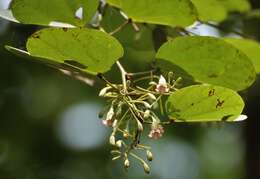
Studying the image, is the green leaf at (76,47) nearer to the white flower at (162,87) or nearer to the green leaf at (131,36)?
the white flower at (162,87)

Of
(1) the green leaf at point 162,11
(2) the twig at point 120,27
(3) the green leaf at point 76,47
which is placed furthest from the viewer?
(2) the twig at point 120,27

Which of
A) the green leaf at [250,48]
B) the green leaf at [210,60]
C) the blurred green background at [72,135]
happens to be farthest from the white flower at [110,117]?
the blurred green background at [72,135]

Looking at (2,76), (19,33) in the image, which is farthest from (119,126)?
(2,76)

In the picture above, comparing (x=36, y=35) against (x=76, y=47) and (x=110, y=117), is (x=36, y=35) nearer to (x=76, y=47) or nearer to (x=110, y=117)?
(x=76, y=47)

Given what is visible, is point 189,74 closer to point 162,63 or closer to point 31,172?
point 162,63

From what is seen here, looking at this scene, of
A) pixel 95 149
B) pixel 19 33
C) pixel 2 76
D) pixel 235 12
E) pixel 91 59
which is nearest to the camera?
pixel 91 59

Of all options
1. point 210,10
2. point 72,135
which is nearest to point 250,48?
point 210,10

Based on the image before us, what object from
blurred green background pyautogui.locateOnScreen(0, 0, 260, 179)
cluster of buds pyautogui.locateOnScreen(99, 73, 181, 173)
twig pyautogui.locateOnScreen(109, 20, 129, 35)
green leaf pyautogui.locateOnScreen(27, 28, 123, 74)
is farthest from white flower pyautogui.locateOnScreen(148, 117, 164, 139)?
blurred green background pyautogui.locateOnScreen(0, 0, 260, 179)
